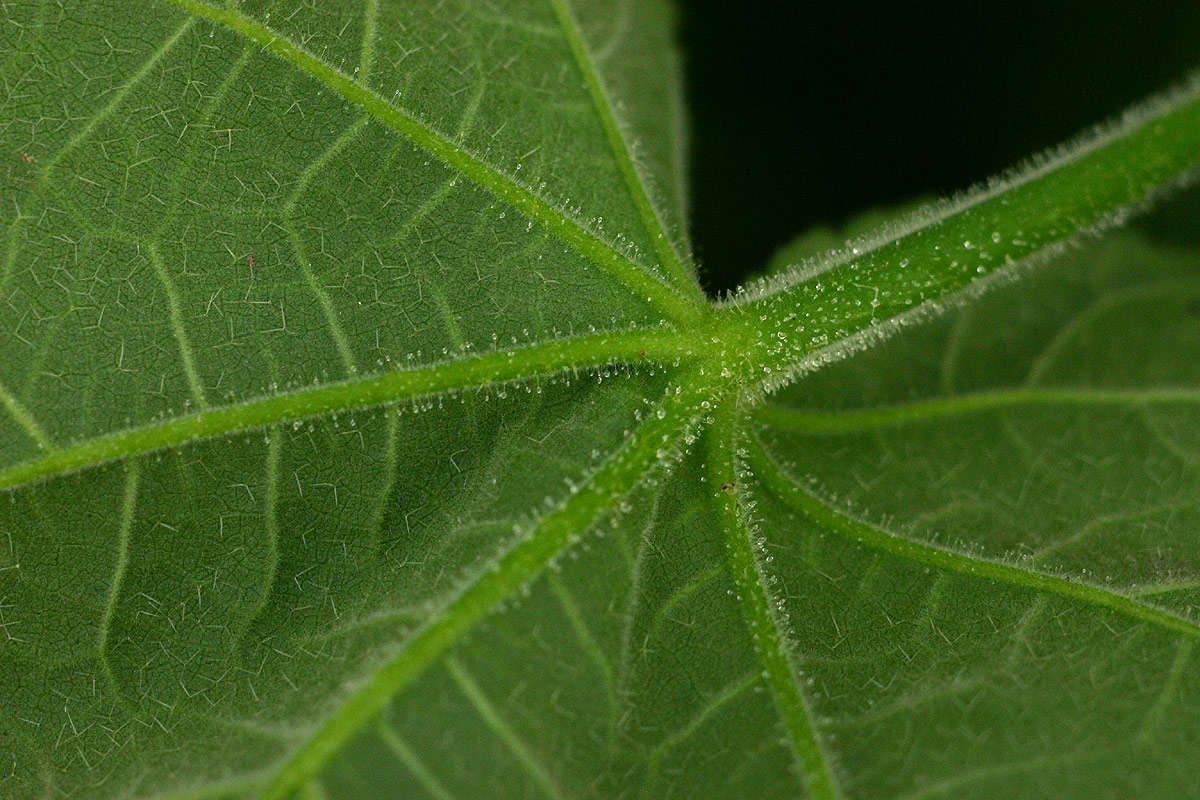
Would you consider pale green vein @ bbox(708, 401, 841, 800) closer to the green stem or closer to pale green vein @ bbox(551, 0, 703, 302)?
the green stem

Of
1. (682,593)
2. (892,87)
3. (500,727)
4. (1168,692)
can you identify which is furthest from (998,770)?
(892,87)

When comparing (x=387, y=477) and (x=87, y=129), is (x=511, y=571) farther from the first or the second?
(x=87, y=129)

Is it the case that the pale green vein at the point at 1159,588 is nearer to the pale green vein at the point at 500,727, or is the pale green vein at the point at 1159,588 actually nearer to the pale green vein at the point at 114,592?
the pale green vein at the point at 500,727

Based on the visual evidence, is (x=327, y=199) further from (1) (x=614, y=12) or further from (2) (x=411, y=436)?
(1) (x=614, y=12)

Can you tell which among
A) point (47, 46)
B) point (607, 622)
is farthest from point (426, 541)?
point (47, 46)

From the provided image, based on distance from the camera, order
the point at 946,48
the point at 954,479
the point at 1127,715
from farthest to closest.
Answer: the point at 946,48 → the point at 954,479 → the point at 1127,715

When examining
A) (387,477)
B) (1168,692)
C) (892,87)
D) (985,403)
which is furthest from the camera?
(892,87)
